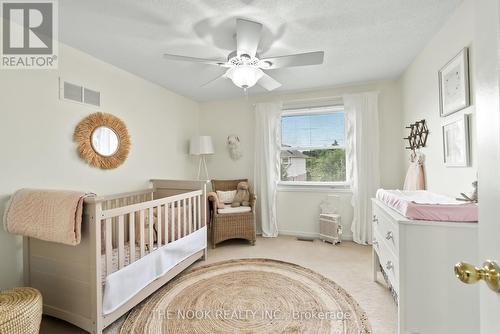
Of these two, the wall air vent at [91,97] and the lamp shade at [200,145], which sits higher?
the wall air vent at [91,97]

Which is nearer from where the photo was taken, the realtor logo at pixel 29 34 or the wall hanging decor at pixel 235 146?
the realtor logo at pixel 29 34

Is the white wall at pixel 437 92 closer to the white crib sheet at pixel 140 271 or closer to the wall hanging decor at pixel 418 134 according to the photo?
the wall hanging decor at pixel 418 134

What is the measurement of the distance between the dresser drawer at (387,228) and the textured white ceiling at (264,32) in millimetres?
1465

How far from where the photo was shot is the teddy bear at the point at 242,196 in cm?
357

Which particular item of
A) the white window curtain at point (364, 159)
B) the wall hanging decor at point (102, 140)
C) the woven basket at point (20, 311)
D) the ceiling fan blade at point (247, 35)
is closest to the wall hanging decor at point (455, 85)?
the white window curtain at point (364, 159)

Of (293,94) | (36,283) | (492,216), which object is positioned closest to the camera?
(492,216)

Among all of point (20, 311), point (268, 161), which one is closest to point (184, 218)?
point (20, 311)

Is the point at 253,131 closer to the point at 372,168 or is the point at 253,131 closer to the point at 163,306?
the point at 372,168

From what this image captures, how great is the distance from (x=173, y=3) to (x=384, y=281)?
2.88m

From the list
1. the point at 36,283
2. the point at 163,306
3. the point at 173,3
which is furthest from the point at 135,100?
the point at 163,306

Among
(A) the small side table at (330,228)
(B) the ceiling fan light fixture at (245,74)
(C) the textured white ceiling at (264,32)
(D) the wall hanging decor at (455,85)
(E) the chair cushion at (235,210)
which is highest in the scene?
(C) the textured white ceiling at (264,32)

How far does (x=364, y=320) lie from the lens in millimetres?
1693

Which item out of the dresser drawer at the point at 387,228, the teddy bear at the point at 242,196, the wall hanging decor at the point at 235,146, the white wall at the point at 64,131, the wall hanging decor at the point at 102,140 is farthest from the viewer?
the wall hanging decor at the point at 235,146

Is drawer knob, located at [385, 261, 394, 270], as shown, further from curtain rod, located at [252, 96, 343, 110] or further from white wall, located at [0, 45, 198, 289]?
white wall, located at [0, 45, 198, 289]
